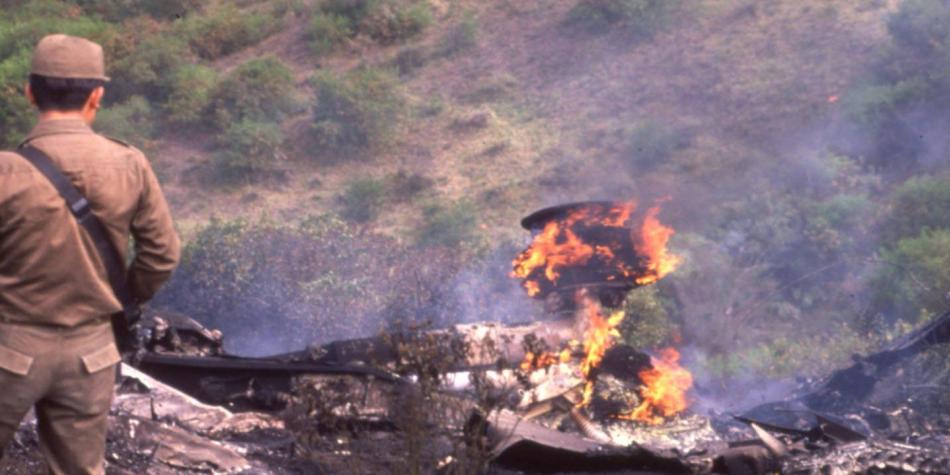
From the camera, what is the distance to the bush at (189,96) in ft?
69.4

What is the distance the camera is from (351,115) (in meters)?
20.7

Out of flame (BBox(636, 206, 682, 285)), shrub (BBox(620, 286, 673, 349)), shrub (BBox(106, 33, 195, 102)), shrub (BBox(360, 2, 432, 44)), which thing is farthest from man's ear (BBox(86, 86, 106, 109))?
shrub (BBox(360, 2, 432, 44))

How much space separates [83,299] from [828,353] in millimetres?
9277

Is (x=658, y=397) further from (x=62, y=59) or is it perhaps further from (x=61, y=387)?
(x=62, y=59)

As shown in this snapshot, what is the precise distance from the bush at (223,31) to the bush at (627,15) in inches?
274

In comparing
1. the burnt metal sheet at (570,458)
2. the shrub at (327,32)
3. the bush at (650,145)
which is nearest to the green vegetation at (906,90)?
the bush at (650,145)

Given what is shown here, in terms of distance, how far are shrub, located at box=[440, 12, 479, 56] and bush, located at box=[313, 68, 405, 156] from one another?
3342 millimetres

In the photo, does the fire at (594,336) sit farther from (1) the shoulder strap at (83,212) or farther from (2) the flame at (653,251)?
(1) the shoulder strap at (83,212)

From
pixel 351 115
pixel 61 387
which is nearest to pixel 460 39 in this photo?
pixel 351 115

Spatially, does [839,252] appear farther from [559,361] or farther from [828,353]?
[559,361]

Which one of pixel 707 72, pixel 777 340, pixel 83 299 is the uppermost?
pixel 707 72

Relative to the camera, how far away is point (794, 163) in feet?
59.8

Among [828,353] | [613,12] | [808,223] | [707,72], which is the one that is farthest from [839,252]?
[613,12]

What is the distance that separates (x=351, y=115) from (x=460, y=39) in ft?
14.5
